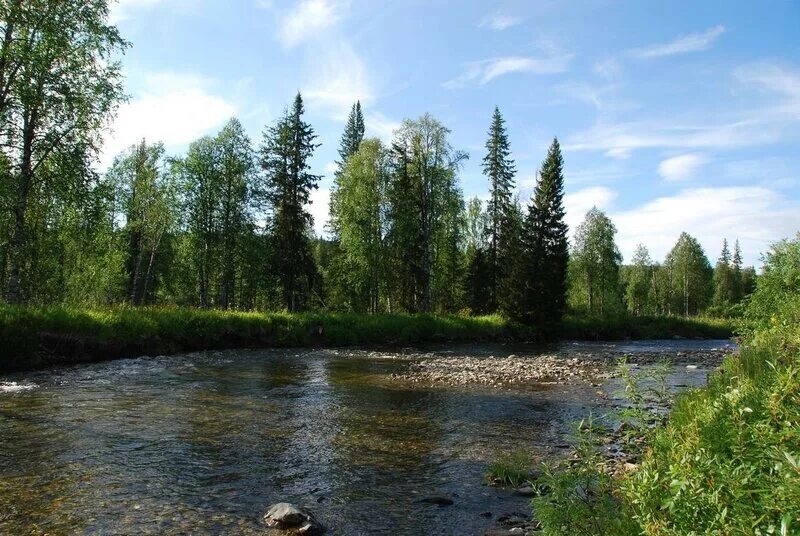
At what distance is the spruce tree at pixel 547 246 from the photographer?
42938 millimetres

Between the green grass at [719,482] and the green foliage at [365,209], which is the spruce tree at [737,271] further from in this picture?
the green grass at [719,482]

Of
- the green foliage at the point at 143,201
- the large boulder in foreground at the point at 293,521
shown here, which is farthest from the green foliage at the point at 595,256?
the large boulder in foreground at the point at 293,521

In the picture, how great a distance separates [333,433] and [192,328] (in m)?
17.5

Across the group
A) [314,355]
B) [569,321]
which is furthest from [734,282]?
[314,355]

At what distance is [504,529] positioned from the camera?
6.02m

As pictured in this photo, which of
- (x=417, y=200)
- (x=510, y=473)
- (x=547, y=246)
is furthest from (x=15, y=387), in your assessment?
(x=547, y=246)

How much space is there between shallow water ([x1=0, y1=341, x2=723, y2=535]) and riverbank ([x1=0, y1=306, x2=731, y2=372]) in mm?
1958

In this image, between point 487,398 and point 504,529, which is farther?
point 487,398

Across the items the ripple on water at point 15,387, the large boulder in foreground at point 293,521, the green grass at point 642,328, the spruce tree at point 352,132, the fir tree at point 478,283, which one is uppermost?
the spruce tree at point 352,132

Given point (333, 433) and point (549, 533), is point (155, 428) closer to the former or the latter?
point (333, 433)

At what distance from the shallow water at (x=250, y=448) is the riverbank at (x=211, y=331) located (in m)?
1.96

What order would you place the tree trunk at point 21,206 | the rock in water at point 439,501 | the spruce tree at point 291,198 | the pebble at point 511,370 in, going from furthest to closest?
the spruce tree at point 291,198 < the tree trunk at point 21,206 < the pebble at point 511,370 < the rock in water at point 439,501

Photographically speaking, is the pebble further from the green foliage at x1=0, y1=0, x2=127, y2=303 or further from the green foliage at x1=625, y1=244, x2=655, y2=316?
the green foliage at x1=625, y1=244, x2=655, y2=316

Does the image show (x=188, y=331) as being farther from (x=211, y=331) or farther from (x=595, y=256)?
(x=595, y=256)
